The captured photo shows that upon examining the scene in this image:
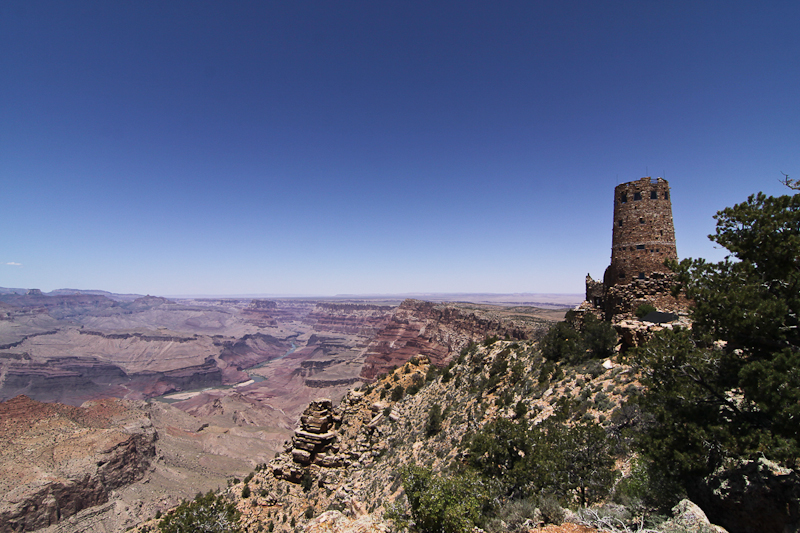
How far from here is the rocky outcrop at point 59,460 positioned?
136 feet

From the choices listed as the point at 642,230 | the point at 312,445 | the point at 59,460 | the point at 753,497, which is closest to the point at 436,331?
the point at 312,445

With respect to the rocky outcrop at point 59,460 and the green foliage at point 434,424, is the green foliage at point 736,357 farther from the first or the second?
the rocky outcrop at point 59,460

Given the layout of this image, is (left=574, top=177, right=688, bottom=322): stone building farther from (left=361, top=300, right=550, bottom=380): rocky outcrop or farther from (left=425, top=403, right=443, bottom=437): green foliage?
(left=361, top=300, right=550, bottom=380): rocky outcrop

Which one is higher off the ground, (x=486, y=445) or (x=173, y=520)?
(x=486, y=445)

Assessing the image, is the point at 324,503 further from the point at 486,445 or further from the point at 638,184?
the point at 638,184

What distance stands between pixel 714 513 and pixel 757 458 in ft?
5.98

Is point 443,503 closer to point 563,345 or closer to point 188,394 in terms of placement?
point 563,345

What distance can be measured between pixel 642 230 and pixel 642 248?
3.45 ft

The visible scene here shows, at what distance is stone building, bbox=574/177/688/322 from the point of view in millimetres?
18484

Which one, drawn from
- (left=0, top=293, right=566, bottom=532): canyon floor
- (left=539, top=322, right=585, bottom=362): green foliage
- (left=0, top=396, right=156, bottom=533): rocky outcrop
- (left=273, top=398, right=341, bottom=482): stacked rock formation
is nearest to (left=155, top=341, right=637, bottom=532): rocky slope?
(left=273, top=398, right=341, bottom=482): stacked rock formation

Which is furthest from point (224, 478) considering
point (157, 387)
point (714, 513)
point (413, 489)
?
point (157, 387)

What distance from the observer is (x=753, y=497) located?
7801 millimetres

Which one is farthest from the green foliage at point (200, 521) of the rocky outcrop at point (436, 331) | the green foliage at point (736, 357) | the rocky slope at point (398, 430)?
the rocky outcrop at point (436, 331)

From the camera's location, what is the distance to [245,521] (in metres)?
19.8
